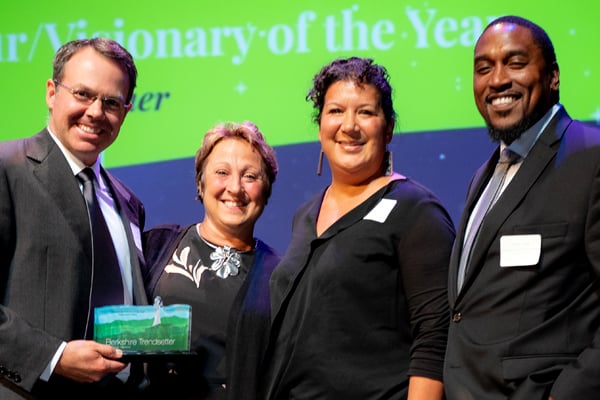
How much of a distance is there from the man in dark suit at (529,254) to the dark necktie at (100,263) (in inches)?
39.6

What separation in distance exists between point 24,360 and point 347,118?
1.17 metres

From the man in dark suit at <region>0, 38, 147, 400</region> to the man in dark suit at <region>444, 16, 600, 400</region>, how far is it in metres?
0.99

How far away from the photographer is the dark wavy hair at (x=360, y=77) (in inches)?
113

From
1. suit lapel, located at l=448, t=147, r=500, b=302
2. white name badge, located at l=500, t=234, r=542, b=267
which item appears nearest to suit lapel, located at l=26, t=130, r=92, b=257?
suit lapel, located at l=448, t=147, r=500, b=302

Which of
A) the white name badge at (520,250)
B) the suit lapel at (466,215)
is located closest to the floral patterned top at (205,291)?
the suit lapel at (466,215)

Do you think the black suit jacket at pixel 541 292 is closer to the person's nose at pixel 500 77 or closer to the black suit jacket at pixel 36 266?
the person's nose at pixel 500 77

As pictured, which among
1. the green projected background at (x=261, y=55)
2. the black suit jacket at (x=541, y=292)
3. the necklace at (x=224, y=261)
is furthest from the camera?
the green projected background at (x=261, y=55)

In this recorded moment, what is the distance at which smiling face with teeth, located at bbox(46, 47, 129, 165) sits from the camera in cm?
291

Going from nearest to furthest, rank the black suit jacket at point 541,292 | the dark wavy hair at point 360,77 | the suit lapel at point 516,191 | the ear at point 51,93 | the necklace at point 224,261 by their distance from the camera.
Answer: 1. the black suit jacket at point 541,292
2. the suit lapel at point 516,191
3. the dark wavy hair at point 360,77
4. the ear at point 51,93
5. the necklace at point 224,261

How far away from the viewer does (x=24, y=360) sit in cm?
261

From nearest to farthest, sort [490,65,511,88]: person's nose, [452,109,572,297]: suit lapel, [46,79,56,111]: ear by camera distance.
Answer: [452,109,572,297]: suit lapel, [490,65,511,88]: person's nose, [46,79,56,111]: ear

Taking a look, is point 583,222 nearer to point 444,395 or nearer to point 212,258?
point 444,395

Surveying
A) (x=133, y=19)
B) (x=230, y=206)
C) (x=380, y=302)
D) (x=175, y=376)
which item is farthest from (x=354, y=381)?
(x=133, y=19)

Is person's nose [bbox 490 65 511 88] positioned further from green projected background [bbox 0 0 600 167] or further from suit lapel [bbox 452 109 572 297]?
green projected background [bbox 0 0 600 167]
